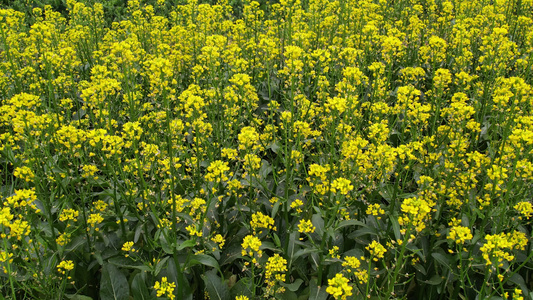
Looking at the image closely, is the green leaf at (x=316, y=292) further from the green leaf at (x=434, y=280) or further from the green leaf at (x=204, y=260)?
the green leaf at (x=434, y=280)

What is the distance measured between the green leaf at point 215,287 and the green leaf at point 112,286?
28.6 inches

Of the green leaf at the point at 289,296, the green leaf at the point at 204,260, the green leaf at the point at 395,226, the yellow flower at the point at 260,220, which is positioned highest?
the yellow flower at the point at 260,220

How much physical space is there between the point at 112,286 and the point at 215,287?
3.07 ft

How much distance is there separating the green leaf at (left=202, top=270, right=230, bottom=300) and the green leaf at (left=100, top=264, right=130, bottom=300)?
0.73m

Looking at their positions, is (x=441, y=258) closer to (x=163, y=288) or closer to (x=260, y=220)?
(x=260, y=220)

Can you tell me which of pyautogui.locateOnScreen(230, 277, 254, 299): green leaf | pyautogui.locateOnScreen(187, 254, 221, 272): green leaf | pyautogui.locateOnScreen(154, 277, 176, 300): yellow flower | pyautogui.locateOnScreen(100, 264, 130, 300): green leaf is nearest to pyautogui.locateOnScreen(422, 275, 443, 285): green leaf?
pyautogui.locateOnScreen(230, 277, 254, 299): green leaf

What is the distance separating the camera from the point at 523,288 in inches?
150

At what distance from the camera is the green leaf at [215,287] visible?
12.5 feet

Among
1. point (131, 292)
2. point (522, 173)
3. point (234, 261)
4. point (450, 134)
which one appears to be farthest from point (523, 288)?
point (131, 292)

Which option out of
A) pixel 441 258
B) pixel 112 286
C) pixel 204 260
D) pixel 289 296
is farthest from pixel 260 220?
pixel 441 258

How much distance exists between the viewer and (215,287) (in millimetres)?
3814

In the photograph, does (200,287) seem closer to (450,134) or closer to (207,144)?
(207,144)

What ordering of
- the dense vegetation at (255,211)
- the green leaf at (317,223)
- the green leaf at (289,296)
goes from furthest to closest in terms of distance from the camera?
1. the green leaf at (317,223)
2. the green leaf at (289,296)
3. the dense vegetation at (255,211)

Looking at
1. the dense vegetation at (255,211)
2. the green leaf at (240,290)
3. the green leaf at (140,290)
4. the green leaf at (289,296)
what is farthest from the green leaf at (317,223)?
the green leaf at (140,290)
